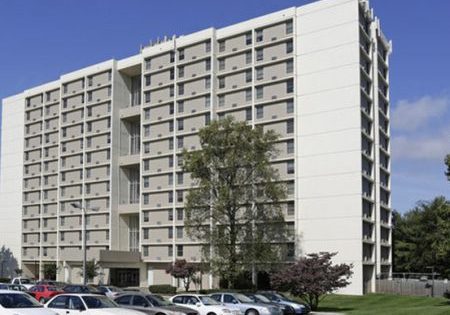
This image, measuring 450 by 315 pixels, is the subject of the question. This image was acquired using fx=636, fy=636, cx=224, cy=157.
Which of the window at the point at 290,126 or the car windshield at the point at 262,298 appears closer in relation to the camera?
the car windshield at the point at 262,298

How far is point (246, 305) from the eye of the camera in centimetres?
3403

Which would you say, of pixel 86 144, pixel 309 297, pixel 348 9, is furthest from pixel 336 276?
pixel 86 144

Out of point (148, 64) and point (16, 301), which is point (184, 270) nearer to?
point (148, 64)

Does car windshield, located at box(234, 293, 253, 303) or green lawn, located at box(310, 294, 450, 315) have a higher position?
car windshield, located at box(234, 293, 253, 303)

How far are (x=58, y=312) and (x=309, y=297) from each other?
27007mm

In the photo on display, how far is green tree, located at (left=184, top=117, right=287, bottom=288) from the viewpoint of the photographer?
57781mm

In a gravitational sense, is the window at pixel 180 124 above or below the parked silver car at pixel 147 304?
above

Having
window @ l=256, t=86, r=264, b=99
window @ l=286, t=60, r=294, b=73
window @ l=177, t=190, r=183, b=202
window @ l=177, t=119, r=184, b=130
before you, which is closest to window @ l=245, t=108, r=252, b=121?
window @ l=256, t=86, r=264, b=99

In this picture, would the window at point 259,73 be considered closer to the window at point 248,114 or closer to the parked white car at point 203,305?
the window at point 248,114

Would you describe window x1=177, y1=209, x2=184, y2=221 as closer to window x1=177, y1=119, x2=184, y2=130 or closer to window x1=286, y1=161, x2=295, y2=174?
window x1=177, y1=119, x2=184, y2=130

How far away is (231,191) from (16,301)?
38.7 m

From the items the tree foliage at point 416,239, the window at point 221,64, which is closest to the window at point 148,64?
the window at point 221,64

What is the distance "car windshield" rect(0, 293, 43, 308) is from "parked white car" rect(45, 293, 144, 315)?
135cm

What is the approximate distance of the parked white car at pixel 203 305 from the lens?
31.5 meters
